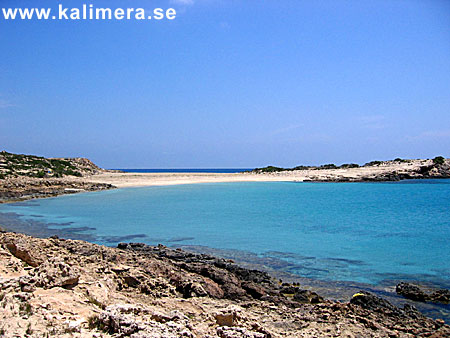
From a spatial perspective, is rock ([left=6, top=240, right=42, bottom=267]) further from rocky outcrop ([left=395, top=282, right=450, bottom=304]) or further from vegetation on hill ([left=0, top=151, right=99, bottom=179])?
vegetation on hill ([left=0, top=151, right=99, bottom=179])

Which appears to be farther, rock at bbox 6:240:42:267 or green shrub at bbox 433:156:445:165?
green shrub at bbox 433:156:445:165

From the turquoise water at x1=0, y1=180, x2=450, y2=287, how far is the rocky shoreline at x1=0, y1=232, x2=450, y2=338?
8.85 ft

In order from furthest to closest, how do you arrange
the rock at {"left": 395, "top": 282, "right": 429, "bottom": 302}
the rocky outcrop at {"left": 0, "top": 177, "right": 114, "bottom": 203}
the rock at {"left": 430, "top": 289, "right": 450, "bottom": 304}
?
the rocky outcrop at {"left": 0, "top": 177, "right": 114, "bottom": 203} → the rock at {"left": 395, "top": 282, "right": 429, "bottom": 302} → the rock at {"left": 430, "top": 289, "right": 450, "bottom": 304}

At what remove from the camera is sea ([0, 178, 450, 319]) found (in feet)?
32.5

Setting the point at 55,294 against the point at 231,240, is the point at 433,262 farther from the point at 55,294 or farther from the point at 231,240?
the point at 55,294

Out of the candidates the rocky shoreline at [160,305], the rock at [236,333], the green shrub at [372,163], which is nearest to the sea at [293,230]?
the rocky shoreline at [160,305]

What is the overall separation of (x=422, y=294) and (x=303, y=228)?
8.82 metres

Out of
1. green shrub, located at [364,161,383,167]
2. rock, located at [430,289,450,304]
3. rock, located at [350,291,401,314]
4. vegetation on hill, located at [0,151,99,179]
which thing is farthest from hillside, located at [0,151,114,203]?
green shrub, located at [364,161,383,167]

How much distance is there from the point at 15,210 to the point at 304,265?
18712mm

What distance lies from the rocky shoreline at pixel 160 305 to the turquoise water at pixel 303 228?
2696mm

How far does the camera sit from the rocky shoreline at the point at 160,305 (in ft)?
13.7

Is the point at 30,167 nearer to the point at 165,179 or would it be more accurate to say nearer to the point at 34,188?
the point at 34,188

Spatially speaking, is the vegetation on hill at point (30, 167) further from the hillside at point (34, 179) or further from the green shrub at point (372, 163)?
the green shrub at point (372, 163)

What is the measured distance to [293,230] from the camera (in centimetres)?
1577
